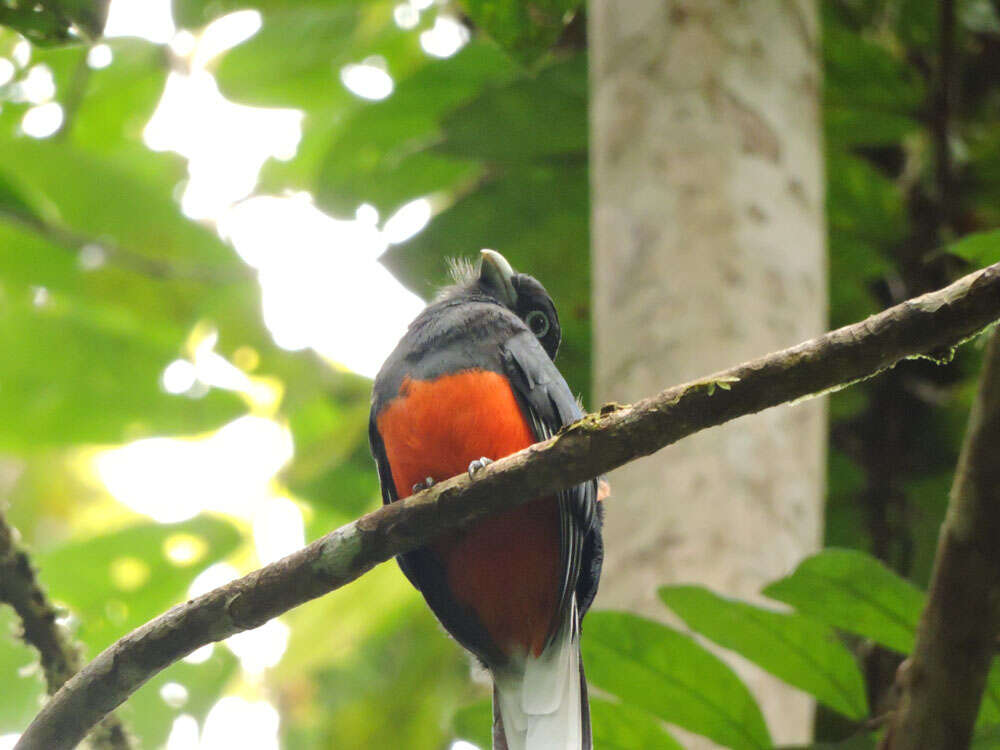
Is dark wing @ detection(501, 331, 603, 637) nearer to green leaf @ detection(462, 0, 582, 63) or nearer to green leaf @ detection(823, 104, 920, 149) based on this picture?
green leaf @ detection(462, 0, 582, 63)

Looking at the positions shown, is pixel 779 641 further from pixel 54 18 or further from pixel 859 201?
pixel 859 201

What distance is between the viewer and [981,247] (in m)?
2.27

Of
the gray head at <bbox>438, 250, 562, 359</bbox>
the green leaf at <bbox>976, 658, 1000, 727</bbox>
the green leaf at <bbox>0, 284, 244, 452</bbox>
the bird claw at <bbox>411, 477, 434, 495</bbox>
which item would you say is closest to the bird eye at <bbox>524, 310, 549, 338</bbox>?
the gray head at <bbox>438, 250, 562, 359</bbox>

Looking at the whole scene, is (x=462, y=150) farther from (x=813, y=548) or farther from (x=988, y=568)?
(x=988, y=568)

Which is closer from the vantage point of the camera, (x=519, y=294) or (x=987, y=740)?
(x=987, y=740)

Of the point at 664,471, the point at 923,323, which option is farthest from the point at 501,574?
the point at 923,323

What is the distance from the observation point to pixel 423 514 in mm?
1903

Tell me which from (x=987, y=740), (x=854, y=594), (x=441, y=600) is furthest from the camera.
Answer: (x=441, y=600)

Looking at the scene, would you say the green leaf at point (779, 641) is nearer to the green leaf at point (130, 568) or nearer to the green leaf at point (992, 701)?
the green leaf at point (992, 701)

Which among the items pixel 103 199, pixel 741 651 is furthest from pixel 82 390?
pixel 741 651

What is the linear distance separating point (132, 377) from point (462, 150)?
1838 mm

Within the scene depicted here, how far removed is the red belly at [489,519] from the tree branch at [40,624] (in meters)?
0.79

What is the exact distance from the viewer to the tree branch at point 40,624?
7.05ft

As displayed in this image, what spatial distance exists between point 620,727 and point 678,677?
0.52ft
